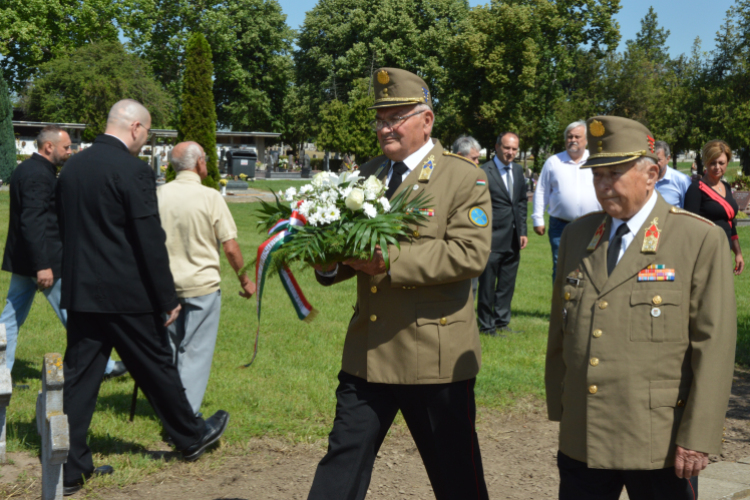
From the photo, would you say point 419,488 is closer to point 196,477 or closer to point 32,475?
point 196,477

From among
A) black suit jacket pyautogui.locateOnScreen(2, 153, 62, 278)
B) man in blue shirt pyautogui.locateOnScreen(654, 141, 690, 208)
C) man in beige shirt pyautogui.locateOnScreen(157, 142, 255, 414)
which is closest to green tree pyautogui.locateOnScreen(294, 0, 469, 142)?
man in blue shirt pyautogui.locateOnScreen(654, 141, 690, 208)

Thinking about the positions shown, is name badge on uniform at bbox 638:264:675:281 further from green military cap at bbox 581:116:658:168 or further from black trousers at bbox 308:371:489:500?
black trousers at bbox 308:371:489:500

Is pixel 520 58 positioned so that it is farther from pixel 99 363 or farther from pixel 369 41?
pixel 99 363

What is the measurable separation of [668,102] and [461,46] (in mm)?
17933

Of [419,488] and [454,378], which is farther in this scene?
[419,488]

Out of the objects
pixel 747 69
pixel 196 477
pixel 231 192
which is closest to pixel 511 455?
pixel 196 477

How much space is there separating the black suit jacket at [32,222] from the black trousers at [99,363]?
179cm

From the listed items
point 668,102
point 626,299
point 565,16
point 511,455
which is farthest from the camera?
point 668,102

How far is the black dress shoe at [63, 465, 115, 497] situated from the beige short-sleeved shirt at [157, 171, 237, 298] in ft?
4.49

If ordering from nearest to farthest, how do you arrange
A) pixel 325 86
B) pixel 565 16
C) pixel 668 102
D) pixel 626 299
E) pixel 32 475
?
pixel 626 299
pixel 32 475
pixel 565 16
pixel 668 102
pixel 325 86

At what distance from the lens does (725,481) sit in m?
4.95

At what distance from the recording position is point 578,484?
123 inches

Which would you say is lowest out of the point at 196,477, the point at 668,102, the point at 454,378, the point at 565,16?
the point at 196,477

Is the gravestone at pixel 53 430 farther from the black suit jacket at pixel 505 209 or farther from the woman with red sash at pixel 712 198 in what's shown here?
the woman with red sash at pixel 712 198
